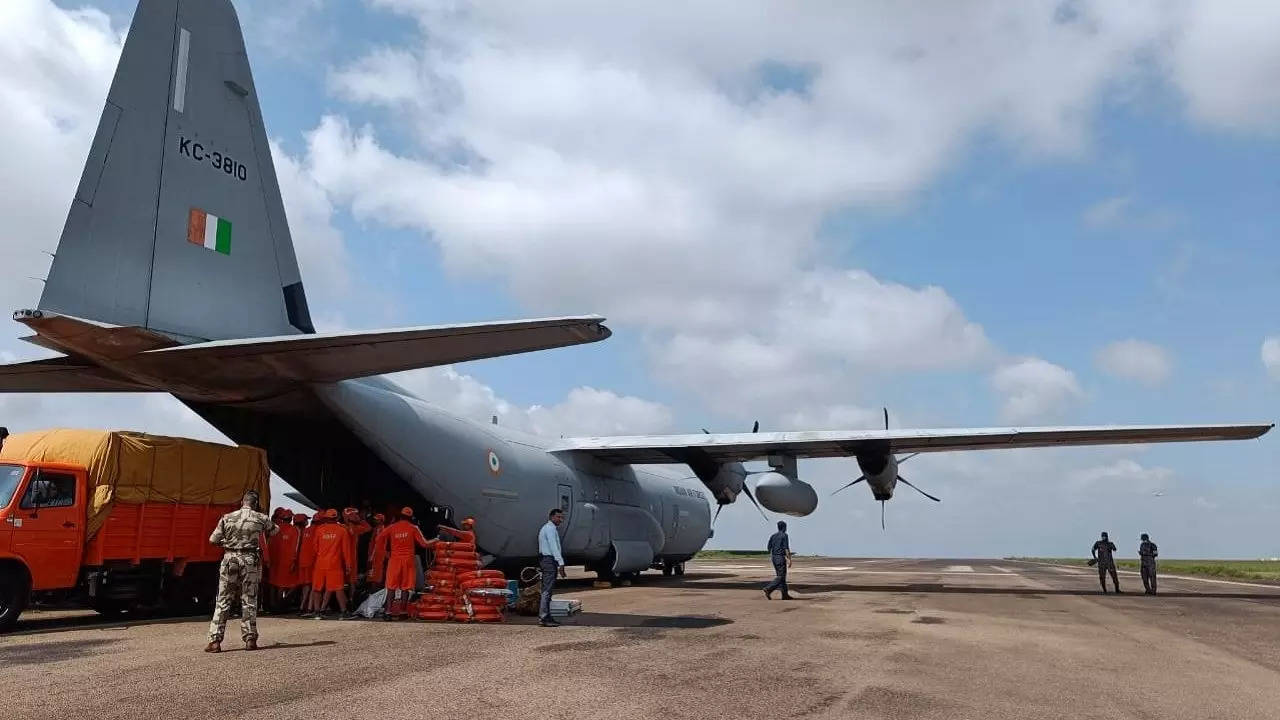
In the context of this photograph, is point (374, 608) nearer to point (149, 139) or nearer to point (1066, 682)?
point (149, 139)

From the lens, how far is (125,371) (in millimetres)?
11195

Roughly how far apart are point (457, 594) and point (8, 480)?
5.47m

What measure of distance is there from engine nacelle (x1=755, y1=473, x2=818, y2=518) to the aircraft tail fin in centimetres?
1066

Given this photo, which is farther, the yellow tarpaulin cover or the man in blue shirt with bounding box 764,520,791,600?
the man in blue shirt with bounding box 764,520,791,600

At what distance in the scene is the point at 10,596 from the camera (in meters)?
10.2

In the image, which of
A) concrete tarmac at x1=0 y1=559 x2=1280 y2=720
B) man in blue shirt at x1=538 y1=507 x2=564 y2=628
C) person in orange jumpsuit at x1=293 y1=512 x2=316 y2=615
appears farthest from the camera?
A: person in orange jumpsuit at x1=293 y1=512 x2=316 y2=615

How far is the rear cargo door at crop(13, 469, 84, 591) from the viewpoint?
10305mm

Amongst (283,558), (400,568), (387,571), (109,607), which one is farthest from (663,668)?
(109,607)

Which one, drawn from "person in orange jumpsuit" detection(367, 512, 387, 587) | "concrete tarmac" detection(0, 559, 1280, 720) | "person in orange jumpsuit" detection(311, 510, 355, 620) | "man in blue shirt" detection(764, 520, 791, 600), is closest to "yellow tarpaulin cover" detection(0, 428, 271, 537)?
"person in orange jumpsuit" detection(311, 510, 355, 620)

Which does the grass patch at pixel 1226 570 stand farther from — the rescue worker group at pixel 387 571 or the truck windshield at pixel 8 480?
the truck windshield at pixel 8 480

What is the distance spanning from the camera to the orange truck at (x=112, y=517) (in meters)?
10.4

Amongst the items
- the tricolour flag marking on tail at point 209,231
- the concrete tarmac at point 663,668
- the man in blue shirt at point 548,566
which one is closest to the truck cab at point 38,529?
the concrete tarmac at point 663,668

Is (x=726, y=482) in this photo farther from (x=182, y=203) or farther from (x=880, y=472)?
(x=182, y=203)

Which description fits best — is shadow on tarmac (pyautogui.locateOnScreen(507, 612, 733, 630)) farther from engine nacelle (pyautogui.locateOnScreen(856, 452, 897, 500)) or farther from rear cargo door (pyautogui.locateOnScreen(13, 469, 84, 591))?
engine nacelle (pyautogui.locateOnScreen(856, 452, 897, 500))
